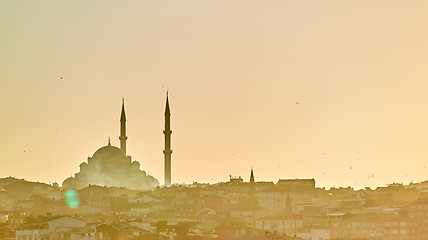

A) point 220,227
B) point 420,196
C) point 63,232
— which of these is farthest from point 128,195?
point 63,232

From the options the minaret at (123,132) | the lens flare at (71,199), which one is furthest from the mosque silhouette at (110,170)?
the lens flare at (71,199)

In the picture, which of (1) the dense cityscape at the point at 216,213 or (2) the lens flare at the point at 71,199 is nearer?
(1) the dense cityscape at the point at 216,213

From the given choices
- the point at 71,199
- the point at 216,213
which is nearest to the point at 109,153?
the point at 71,199

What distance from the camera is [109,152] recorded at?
142 meters

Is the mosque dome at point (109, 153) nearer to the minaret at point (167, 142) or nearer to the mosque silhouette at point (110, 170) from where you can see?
the mosque silhouette at point (110, 170)

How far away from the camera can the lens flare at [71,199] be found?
359 ft

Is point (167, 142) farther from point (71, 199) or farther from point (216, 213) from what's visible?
point (216, 213)

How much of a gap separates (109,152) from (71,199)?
87.0 feet

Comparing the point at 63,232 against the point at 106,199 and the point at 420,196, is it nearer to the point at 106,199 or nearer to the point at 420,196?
the point at 106,199

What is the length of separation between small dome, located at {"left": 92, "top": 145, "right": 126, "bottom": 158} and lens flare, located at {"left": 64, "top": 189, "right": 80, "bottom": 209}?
618 inches

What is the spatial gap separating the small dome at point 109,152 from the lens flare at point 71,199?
15700mm

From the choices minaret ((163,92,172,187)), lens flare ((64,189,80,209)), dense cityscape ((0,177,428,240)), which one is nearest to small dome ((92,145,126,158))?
minaret ((163,92,172,187))

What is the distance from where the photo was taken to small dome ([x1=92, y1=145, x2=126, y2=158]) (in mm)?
141375

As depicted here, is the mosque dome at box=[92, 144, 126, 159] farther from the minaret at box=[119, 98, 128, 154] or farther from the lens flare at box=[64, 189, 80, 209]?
the lens flare at box=[64, 189, 80, 209]
